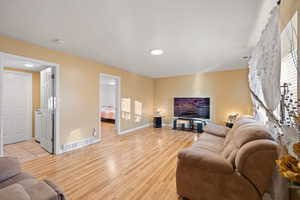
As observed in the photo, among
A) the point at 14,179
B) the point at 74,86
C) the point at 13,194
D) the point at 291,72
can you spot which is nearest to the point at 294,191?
the point at 291,72

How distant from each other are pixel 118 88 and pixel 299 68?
4.22m

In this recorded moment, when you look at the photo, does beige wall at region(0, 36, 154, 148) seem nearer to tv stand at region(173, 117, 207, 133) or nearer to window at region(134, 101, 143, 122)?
window at region(134, 101, 143, 122)

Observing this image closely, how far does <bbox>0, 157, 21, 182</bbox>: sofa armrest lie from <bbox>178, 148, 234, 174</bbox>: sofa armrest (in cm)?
169

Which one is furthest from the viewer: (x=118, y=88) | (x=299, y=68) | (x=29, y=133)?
(x=118, y=88)

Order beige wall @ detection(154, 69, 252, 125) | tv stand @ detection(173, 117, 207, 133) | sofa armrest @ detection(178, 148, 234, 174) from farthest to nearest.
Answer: tv stand @ detection(173, 117, 207, 133)
beige wall @ detection(154, 69, 252, 125)
sofa armrest @ detection(178, 148, 234, 174)

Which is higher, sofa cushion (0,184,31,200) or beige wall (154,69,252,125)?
beige wall (154,69,252,125)

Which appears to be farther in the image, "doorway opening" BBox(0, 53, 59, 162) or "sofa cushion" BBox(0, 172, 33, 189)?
"doorway opening" BBox(0, 53, 59, 162)

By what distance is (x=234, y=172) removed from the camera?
1352 mm

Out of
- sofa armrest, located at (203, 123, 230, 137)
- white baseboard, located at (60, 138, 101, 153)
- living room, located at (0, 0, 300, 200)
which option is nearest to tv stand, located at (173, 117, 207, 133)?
living room, located at (0, 0, 300, 200)

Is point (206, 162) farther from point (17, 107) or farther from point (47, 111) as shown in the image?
point (17, 107)

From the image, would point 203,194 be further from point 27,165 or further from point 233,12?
point 27,165

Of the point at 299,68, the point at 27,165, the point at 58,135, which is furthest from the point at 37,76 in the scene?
the point at 299,68

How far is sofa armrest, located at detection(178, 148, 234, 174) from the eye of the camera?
1.38 meters

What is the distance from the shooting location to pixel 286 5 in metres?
1.37
